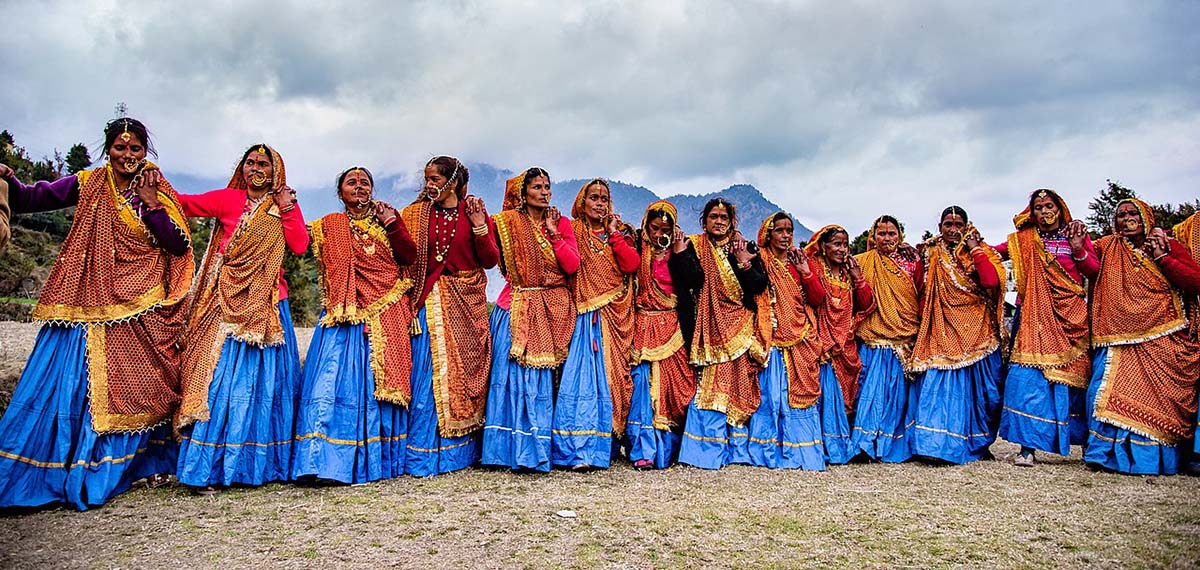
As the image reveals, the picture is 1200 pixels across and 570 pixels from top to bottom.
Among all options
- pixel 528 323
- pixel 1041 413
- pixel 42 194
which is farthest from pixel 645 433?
pixel 42 194

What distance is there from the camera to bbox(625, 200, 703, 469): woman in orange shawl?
230 inches

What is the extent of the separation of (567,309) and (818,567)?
9.16 feet

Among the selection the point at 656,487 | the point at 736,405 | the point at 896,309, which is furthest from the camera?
the point at 896,309

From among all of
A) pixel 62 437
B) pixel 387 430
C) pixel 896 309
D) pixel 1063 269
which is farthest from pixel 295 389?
pixel 1063 269

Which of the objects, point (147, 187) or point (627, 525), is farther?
point (147, 187)

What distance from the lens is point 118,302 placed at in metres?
4.50

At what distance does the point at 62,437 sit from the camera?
4.28 meters

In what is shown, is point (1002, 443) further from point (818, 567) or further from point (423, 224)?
point (423, 224)

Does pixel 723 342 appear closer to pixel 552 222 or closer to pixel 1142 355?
pixel 552 222

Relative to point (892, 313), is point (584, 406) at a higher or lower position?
lower

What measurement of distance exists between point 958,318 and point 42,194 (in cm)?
658

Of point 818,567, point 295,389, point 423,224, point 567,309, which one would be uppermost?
point 423,224

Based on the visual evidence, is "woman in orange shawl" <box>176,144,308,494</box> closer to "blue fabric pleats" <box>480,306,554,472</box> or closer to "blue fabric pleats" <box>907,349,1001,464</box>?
"blue fabric pleats" <box>480,306,554,472</box>

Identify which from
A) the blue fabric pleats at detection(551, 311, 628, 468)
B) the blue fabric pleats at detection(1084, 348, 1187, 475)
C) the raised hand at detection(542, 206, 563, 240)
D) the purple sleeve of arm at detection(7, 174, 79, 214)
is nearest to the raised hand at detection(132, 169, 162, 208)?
the purple sleeve of arm at detection(7, 174, 79, 214)
